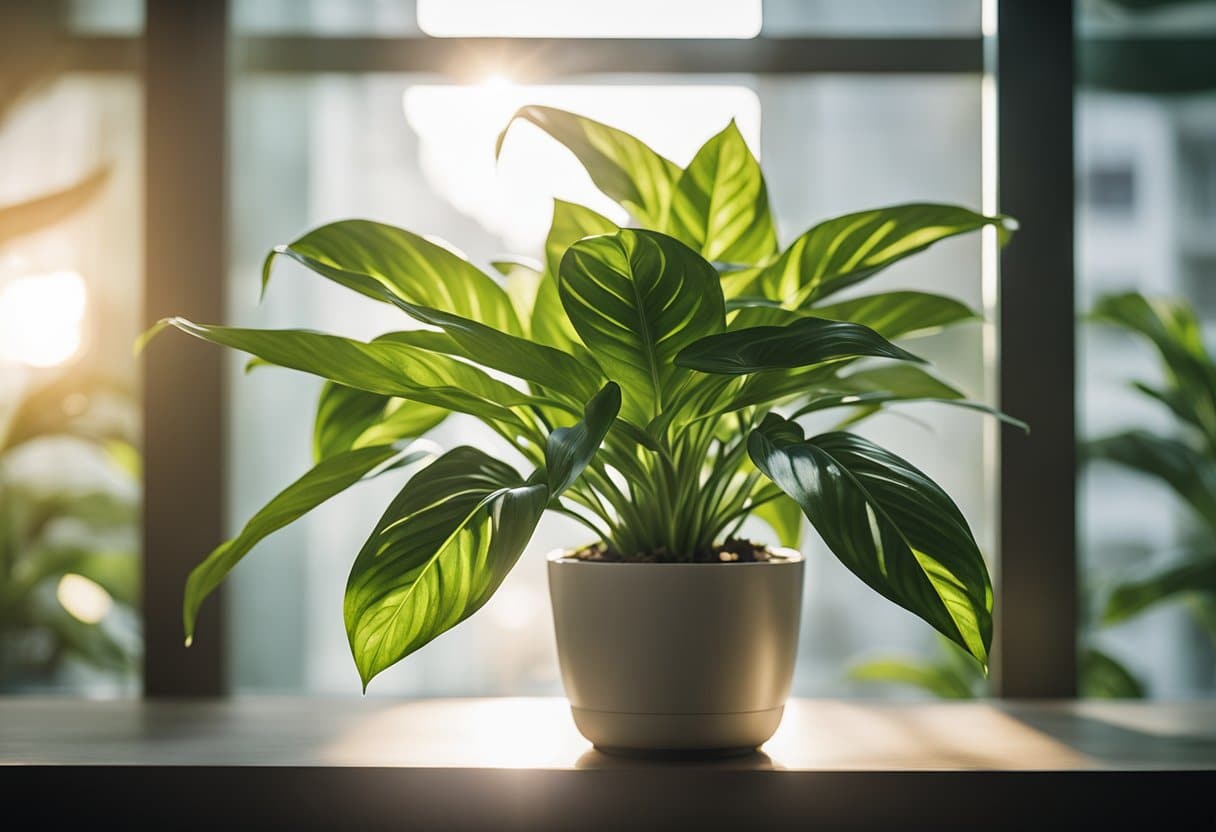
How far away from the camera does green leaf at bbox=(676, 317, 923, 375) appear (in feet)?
2.07

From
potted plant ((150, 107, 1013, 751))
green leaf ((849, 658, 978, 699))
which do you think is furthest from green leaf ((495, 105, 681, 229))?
green leaf ((849, 658, 978, 699))

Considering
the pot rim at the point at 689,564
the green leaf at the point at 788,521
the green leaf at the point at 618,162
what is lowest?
the pot rim at the point at 689,564

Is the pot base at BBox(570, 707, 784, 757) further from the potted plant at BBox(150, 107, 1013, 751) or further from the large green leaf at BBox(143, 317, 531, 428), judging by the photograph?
the large green leaf at BBox(143, 317, 531, 428)

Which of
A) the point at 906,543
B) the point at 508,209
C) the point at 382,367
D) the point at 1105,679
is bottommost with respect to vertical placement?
the point at 1105,679

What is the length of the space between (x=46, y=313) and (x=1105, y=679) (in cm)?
141

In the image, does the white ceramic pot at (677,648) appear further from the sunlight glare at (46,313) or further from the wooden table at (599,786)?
the sunlight glare at (46,313)

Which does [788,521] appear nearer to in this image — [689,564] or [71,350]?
[689,564]

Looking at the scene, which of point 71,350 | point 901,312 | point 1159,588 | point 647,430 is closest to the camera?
point 647,430

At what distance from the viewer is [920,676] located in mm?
1146

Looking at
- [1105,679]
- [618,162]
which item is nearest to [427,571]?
[618,162]

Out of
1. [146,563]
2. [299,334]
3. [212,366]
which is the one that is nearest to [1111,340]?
[299,334]

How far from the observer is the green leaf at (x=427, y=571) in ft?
2.04

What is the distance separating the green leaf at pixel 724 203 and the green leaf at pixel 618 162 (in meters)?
0.02

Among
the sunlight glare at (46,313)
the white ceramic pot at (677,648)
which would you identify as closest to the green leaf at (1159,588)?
the white ceramic pot at (677,648)
